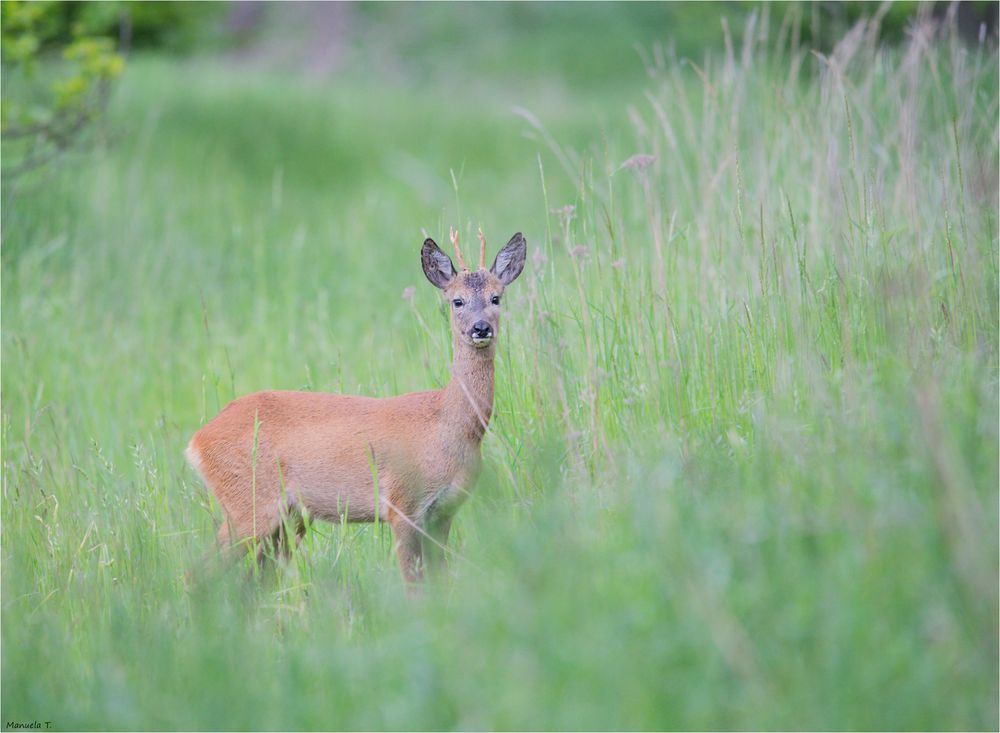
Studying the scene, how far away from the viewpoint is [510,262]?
4984 mm

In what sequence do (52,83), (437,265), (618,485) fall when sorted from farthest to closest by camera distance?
(52,83) < (437,265) < (618,485)

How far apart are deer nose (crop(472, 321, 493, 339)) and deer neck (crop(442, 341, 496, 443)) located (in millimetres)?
148

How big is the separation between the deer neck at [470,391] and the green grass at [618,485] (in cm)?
19

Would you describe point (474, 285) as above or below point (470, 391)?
above

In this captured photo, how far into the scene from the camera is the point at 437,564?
4.48 m

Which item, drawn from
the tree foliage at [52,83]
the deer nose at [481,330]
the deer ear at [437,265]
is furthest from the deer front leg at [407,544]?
the tree foliage at [52,83]

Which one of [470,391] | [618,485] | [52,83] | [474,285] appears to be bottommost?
[618,485]

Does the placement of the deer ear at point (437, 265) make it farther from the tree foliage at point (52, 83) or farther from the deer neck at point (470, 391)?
the tree foliage at point (52, 83)

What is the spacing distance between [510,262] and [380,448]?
90 cm

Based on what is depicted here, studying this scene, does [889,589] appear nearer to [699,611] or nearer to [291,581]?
[699,611]

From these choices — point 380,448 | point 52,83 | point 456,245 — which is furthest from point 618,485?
point 52,83

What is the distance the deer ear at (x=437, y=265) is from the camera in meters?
4.88

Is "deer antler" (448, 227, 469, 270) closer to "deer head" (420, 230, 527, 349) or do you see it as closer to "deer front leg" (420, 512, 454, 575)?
"deer head" (420, 230, 527, 349)

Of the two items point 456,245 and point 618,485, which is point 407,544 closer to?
point 618,485
